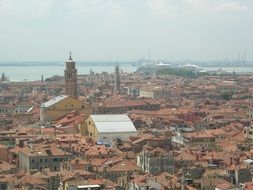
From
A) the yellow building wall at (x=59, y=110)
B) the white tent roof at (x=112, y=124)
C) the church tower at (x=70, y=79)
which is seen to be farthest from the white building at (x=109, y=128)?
the church tower at (x=70, y=79)

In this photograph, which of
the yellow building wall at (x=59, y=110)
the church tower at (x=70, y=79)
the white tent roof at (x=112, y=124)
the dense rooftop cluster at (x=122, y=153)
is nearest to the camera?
the dense rooftop cluster at (x=122, y=153)

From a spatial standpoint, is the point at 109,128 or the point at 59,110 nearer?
the point at 109,128

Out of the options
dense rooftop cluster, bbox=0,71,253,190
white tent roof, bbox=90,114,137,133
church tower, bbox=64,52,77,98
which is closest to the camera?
dense rooftop cluster, bbox=0,71,253,190

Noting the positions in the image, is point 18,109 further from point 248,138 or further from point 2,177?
point 2,177

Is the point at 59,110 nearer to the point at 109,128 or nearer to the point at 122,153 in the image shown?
the point at 109,128

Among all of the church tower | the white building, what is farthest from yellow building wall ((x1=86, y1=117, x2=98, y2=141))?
the church tower

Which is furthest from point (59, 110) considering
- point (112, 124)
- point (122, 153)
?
point (122, 153)

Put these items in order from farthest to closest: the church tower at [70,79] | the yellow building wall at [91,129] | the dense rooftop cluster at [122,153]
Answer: the church tower at [70,79] < the yellow building wall at [91,129] < the dense rooftop cluster at [122,153]

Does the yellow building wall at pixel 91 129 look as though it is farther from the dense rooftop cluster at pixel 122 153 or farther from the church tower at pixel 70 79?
the church tower at pixel 70 79

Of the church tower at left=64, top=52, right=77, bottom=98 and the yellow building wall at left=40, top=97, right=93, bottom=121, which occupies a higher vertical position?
the church tower at left=64, top=52, right=77, bottom=98

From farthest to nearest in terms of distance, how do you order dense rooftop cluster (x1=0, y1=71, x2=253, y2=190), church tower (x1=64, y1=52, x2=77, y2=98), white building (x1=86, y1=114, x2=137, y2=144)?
church tower (x1=64, y1=52, x2=77, y2=98) → white building (x1=86, y1=114, x2=137, y2=144) → dense rooftop cluster (x1=0, y1=71, x2=253, y2=190)

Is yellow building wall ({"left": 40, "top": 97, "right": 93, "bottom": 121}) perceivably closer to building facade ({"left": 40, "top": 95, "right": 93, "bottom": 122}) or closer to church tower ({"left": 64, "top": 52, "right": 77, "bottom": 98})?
building facade ({"left": 40, "top": 95, "right": 93, "bottom": 122})
